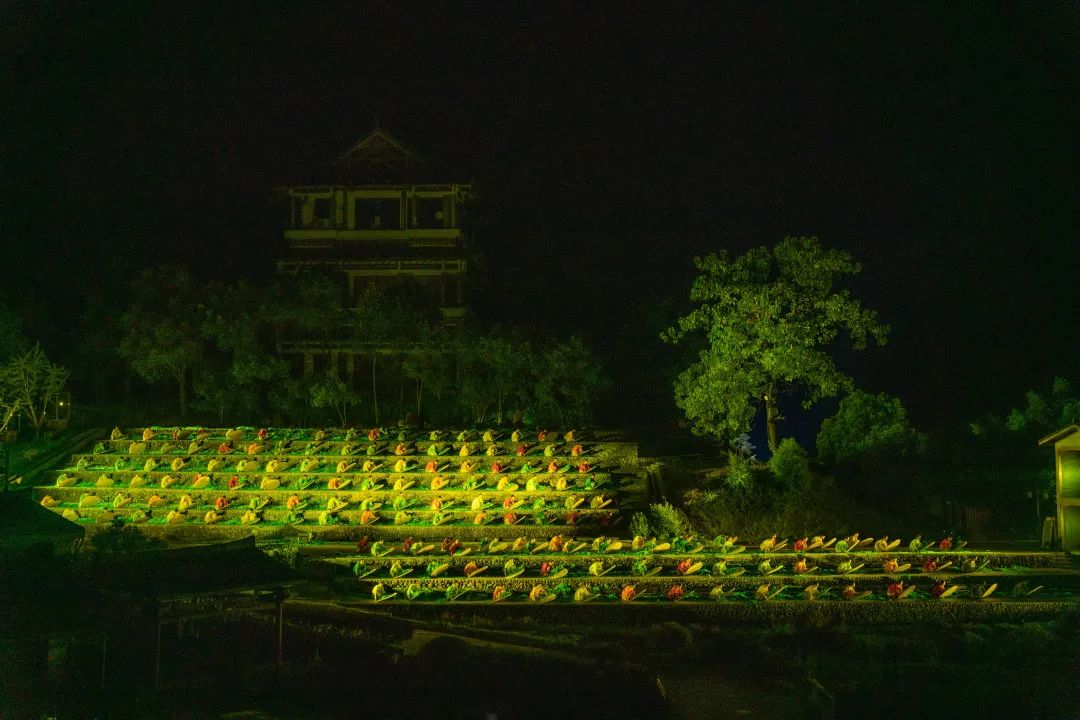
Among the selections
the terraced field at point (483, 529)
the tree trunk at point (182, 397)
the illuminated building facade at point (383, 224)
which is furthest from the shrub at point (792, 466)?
the tree trunk at point (182, 397)

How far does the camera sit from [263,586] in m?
14.9

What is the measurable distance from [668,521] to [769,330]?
5.49 m

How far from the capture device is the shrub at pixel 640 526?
21.1 meters

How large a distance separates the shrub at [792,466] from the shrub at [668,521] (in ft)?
7.69

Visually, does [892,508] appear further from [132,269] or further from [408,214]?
[132,269]

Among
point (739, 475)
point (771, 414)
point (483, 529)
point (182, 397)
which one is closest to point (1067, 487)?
point (739, 475)

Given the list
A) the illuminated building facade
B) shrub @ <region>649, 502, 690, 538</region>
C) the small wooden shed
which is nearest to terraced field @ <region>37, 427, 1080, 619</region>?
shrub @ <region>649, 502, 690, 538</region>

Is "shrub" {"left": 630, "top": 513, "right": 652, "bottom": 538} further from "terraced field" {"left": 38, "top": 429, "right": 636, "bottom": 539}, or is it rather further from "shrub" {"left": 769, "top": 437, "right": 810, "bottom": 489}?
"shrub" {"left": 769, "top": 437, "right": 810, "bottom": 489}

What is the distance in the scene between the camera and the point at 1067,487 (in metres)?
20.9

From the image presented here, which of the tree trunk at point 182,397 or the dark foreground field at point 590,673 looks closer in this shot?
the dark foreground field at point 590,673

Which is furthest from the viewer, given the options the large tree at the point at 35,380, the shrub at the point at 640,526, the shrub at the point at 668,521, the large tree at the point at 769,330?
the large tree at the point at 35,380

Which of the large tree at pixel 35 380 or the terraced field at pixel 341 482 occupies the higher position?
the large tree at pixel 35 380

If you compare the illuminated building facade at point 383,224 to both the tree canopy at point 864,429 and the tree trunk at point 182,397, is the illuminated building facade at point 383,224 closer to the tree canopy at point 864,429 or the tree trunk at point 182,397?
the tree trunk at point 182,397

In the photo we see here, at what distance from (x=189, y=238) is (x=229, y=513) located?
19.4 m
